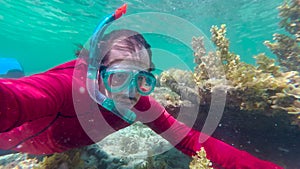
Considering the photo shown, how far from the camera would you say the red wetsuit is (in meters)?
1.47

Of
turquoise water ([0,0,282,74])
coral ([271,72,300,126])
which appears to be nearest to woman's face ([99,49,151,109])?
coral ([271,72,300,126])

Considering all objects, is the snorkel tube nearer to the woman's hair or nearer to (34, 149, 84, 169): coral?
the woman's hair

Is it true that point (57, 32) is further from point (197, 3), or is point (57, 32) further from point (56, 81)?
point (56, 81)

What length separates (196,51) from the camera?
6.01 m

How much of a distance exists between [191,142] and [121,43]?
1540mm

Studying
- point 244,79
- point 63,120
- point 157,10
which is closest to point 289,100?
point 244,79

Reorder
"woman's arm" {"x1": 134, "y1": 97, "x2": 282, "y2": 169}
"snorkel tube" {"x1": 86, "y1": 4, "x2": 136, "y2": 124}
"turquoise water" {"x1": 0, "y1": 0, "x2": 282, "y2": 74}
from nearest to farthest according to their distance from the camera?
"snorkel tube" {"x1": 86, "y1": 4, "x2": 136, "y2": 124}, "woman's arm" {"x1": 134, "y1": 97, "x2": 282, "y2": 169}, "turquoise water" {"x1": 0, "y1": 0, "x2": 282, "y2": 74}

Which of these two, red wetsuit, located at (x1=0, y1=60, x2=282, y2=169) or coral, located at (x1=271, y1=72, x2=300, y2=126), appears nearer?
red wetsuit, located at (x1=0, y1=60, x2=282, y2=169)

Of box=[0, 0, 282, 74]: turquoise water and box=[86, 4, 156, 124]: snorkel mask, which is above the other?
box=[0, 0, 282, 74]: turquoise water

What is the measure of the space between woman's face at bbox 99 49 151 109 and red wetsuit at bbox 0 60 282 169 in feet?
0.89

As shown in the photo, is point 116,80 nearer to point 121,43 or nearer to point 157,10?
point 121,43

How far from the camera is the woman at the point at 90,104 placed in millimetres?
1545

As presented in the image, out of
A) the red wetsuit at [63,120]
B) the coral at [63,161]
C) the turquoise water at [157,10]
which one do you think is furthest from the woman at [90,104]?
the turquoise water at [157,10]

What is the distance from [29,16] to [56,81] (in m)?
28.4
